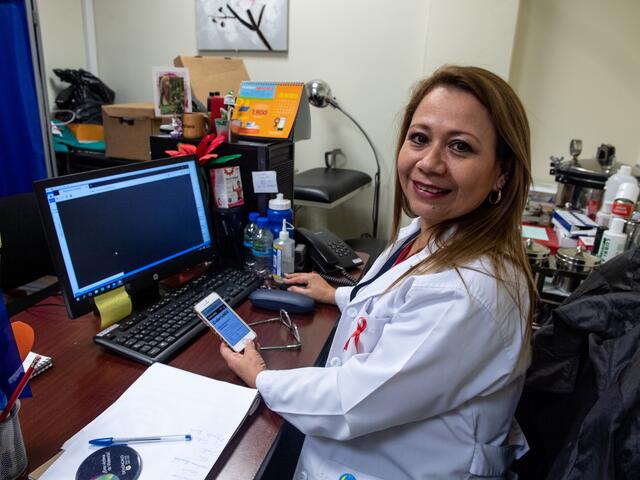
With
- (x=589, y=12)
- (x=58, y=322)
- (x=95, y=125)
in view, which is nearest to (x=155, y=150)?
(x=58, y=322)

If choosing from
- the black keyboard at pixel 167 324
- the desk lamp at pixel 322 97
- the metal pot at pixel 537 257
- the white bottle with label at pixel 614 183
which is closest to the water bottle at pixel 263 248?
the black keyboard at pixel 167 324

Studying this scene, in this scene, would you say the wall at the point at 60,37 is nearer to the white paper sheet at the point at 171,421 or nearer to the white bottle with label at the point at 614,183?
the white paper sheet at the point at 171,421

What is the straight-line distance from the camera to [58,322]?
3.55 ft

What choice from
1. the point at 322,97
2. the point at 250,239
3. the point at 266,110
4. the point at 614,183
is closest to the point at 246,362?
the point at 250,239

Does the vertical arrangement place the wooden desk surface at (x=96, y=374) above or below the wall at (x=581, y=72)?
below

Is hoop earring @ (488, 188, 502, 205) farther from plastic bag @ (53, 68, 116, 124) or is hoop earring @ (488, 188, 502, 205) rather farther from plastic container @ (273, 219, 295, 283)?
plastic bag @ (53, 68, 116, 124)

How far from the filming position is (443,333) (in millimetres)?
718

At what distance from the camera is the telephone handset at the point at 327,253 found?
1.47 m

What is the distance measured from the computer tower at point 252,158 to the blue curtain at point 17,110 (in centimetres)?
122

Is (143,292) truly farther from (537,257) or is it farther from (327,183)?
(327,183)

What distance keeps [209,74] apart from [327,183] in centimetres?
83

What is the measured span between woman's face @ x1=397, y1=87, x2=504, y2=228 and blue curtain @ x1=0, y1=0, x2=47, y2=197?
2.18 m

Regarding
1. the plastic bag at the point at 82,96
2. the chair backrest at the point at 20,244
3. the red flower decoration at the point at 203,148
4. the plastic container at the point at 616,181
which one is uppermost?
the plastic bag at the point at 82,96

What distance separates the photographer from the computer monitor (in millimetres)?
931
